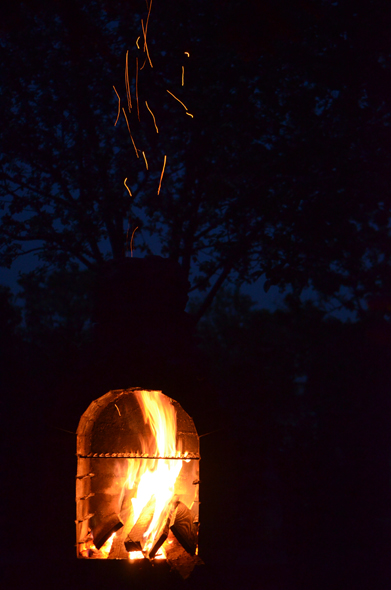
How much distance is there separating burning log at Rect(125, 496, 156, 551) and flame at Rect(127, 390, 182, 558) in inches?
2.4

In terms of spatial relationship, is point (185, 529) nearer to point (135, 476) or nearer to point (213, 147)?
point (135, 476)

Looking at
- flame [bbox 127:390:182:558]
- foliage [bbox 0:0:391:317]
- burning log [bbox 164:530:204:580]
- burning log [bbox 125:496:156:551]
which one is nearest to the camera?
burning log [bbox 164:530:204:580]

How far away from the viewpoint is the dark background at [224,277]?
5648 millimetres

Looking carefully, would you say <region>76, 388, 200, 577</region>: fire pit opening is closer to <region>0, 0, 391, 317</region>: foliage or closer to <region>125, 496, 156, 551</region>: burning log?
<region>125, 496, 156, 551</region>: burning log

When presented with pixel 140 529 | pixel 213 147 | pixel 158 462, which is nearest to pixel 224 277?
pixel 213 147

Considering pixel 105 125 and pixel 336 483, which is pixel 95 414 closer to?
pixel 336 483

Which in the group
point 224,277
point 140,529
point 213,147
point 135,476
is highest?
point 213,147

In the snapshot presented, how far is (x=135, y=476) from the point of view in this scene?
21.0 ft

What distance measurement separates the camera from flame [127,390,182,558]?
20.5ft

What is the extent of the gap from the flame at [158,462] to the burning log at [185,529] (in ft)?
1.03

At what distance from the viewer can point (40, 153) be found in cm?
1088

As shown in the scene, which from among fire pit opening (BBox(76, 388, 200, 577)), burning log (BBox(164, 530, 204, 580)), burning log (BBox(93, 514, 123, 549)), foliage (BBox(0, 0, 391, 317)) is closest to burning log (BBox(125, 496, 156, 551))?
fire pit opening (BBox(76, 388, 200, 577))

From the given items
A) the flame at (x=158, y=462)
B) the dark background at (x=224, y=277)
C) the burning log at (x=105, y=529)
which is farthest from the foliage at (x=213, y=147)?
the burning log at (x=105, y=529)

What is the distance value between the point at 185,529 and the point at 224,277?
568cm
